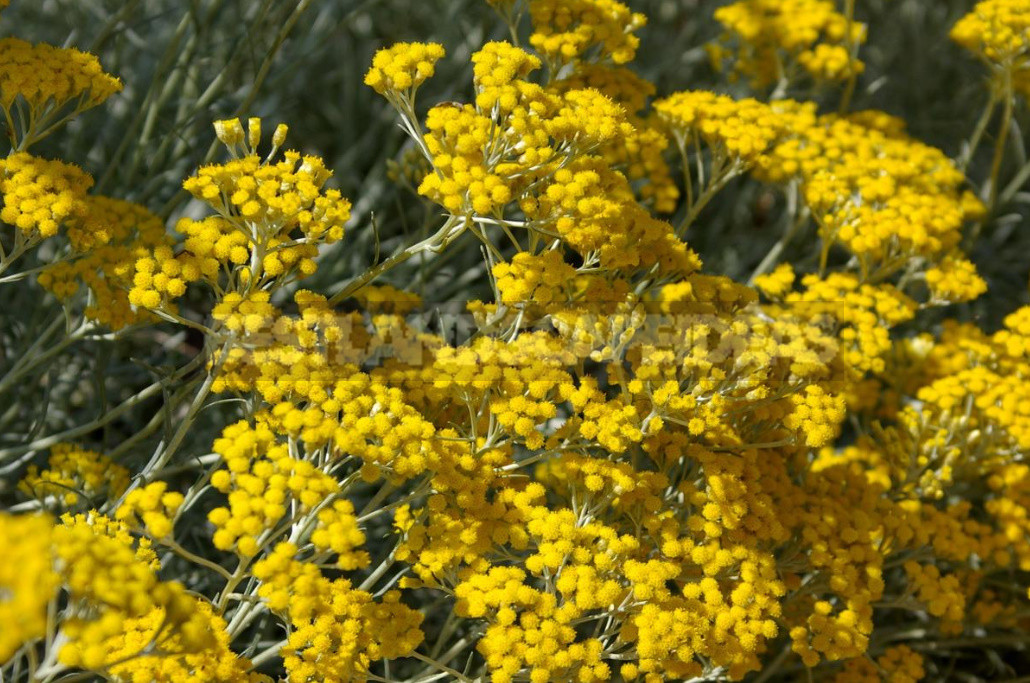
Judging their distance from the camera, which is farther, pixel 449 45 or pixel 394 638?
pixel 449 45

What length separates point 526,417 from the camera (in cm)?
175

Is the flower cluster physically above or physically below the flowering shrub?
above

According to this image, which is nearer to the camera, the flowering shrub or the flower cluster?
the flowering shrub

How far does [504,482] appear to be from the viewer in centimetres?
186

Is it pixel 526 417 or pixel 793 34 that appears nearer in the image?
pixel 526 417

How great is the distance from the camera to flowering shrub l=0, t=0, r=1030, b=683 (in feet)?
5.22

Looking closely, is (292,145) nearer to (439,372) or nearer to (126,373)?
(126,373)

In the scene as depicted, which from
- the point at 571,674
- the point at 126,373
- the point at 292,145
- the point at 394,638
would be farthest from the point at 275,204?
the point at 292,145

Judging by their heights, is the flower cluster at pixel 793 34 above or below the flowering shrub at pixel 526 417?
above

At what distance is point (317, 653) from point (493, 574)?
1.03 ft

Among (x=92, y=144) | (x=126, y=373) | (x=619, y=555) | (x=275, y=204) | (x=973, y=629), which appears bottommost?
(x=973, y=629)

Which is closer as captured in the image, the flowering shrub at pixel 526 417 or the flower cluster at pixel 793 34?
the flowering shrub at pixel 526 417

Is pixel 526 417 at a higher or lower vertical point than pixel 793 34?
lower

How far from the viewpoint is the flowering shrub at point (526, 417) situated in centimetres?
159
